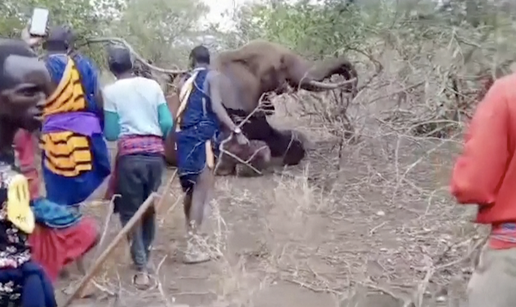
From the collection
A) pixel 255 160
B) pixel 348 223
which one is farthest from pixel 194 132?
pixel 255 160

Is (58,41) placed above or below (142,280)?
above

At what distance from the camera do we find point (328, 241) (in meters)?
6.45

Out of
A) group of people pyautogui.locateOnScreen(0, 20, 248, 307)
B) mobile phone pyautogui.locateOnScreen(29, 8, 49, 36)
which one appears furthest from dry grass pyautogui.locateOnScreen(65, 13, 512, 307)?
mobile phone pyautogui.locateOnScreen(29, 8, 49, 36)

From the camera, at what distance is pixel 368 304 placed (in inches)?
190

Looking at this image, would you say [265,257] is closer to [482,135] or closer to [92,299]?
[92,299]

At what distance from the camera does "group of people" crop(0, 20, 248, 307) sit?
318 cm

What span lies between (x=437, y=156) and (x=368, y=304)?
4006mm

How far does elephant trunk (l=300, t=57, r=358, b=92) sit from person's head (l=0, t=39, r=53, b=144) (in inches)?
242

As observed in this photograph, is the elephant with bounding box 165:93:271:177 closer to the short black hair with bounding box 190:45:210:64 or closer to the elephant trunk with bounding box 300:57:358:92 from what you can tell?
the elephant trunk with bounding box 300:57:358:92

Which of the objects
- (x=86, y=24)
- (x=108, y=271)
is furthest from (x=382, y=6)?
(x=86, y=24)

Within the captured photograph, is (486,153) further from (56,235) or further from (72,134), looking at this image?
(72,134)

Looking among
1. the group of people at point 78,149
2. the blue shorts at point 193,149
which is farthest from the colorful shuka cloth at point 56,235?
the blue shorts at point 193,149

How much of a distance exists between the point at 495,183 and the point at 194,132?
131 inches

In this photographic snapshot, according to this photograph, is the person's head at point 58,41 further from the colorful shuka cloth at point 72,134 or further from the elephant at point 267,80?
the elephant at point 267,80
